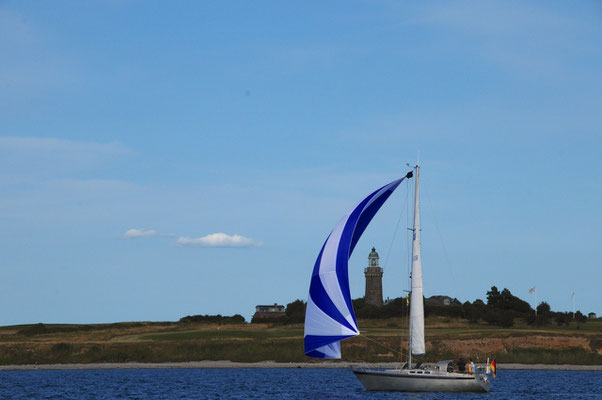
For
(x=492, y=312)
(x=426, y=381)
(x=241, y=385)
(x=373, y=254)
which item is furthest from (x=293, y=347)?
(x=373, y=254)

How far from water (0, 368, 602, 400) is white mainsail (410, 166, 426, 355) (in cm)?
303

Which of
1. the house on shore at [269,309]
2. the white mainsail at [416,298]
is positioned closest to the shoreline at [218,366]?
the white mainsail at [416,298]

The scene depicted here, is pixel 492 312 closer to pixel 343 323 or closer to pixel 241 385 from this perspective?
pixel 241 385

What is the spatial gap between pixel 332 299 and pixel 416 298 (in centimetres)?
588

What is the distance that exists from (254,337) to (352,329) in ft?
162

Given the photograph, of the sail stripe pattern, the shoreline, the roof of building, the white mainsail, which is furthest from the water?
the roof of building

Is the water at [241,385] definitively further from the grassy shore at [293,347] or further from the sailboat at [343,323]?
the grassy shore at [293,347]

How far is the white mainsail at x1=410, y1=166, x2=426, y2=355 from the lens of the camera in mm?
51906

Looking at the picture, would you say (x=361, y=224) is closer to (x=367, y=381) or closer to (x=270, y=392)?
(x=367, y=381)

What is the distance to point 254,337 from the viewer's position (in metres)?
97.6

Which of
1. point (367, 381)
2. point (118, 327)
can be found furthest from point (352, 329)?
point (118, 327)

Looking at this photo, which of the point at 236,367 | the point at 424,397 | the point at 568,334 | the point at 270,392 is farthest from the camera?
the point at 568,334

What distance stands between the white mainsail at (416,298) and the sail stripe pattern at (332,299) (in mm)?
4192

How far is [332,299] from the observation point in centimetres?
4972
